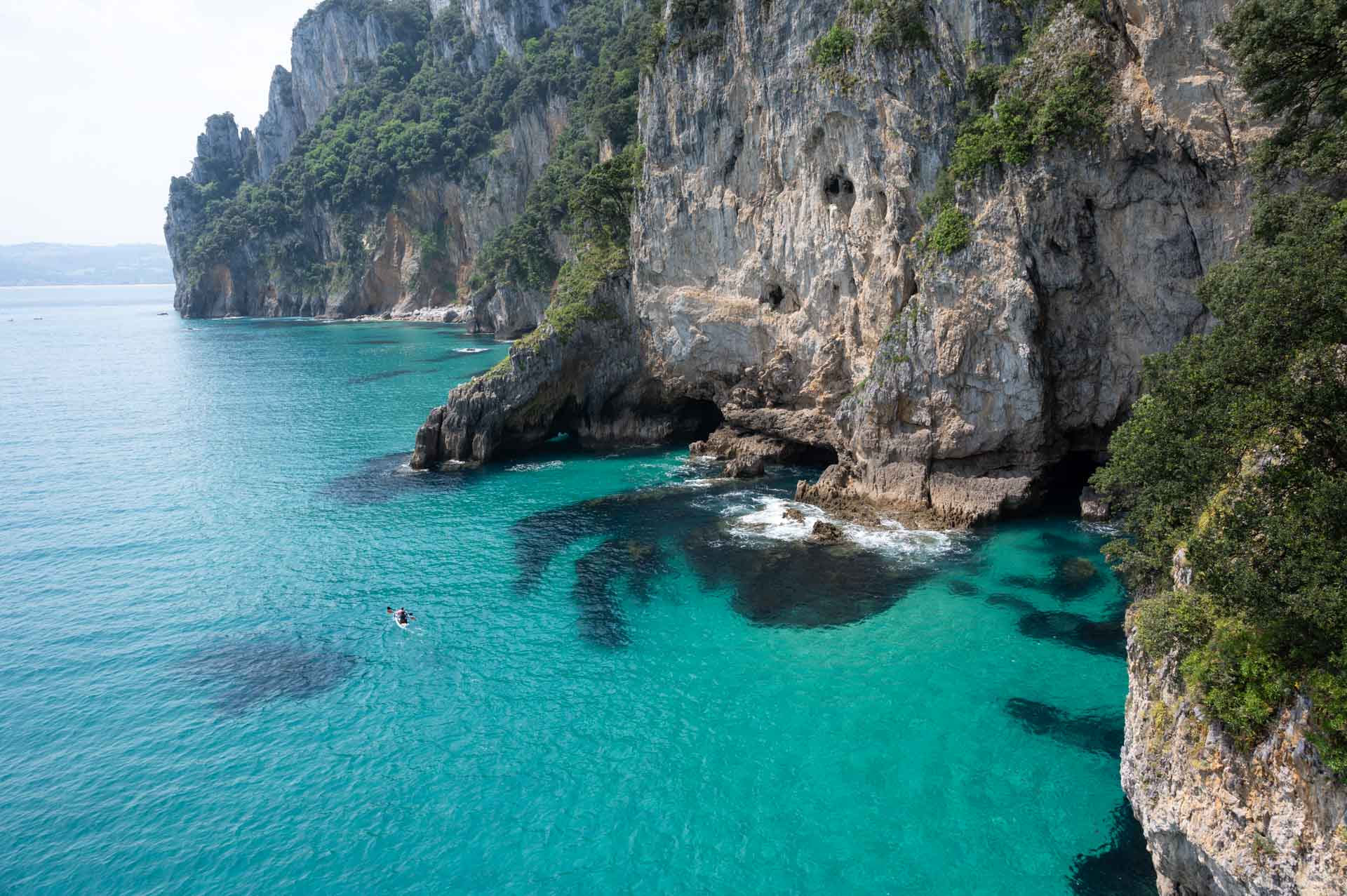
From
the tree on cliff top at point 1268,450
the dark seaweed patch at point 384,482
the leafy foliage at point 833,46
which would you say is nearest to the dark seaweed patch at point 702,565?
the dark seaweed patch at point 384,482

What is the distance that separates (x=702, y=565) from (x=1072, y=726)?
51.3 ft

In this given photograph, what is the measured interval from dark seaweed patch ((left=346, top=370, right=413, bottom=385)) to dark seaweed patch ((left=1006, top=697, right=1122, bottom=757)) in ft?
230

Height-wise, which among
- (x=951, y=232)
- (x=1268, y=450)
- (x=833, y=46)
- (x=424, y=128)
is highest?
(x=424, y=128)

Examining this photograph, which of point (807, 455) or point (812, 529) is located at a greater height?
point (807, 455)

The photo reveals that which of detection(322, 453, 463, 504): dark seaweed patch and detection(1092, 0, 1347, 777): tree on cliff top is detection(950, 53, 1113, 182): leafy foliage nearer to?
detection(1092, 0, 1347, 777): tree on cliff top

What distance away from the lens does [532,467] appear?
5112cm

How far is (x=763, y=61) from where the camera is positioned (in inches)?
1682

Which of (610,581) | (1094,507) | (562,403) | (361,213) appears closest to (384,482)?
(562,403)

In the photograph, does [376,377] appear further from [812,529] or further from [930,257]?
[930,257]

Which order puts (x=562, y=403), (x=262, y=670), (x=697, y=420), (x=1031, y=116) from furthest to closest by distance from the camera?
(x=697, y=420) < (x=562, y=403) < (x=1031, y=116) < (x=262, y=670)

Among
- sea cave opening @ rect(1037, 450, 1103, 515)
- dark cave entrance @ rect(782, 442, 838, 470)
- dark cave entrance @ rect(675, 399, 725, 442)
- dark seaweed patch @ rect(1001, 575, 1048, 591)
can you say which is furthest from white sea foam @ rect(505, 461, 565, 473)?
dark seaweed patch @ rect(1001, 575, 1048, 591)

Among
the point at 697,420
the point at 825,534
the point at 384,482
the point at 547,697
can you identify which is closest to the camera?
the point at 547,697

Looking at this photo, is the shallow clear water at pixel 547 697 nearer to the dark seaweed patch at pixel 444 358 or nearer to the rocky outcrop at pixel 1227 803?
the rocky outcrop at pixel 1227 803

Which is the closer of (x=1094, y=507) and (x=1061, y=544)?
(x=1061, y=544)
